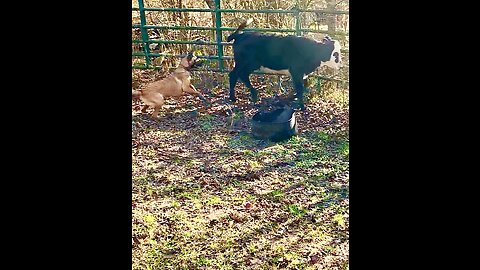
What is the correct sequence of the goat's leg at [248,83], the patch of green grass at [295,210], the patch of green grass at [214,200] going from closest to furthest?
the patch of green grass at [295,210], the patch of green grass at [214,200], the goat's leg at [248,83]

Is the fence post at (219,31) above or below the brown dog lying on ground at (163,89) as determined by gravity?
above

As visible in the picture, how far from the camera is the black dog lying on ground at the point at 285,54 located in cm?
489

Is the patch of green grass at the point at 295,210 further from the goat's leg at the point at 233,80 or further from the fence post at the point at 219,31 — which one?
the fence post at the point at 219,31

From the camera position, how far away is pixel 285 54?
194 inches

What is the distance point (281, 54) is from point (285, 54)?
0.04 metres

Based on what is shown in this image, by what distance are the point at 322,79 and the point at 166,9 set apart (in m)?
1.82

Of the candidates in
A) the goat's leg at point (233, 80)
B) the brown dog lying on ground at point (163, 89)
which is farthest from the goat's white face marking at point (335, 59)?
the brown dog lying on ground at point (163, 89)

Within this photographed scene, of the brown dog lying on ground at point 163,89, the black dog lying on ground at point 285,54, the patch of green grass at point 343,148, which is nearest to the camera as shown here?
the patch of green grass at point 343,148

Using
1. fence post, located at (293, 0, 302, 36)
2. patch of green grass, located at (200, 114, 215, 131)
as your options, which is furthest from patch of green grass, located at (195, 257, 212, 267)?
fence post, located at (293, 0, 302, 36)

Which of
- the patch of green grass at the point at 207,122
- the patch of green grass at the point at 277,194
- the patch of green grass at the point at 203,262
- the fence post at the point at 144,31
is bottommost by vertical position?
the patch of green grass at the point at 277,194

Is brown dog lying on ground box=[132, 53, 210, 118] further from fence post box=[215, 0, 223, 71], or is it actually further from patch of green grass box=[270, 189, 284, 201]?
patch of green grass box=[270, 189, 284, 201]

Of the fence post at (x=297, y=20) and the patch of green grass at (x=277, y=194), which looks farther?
the fence post at (x=297, y=20)
